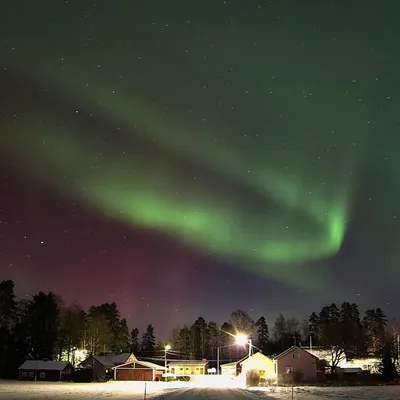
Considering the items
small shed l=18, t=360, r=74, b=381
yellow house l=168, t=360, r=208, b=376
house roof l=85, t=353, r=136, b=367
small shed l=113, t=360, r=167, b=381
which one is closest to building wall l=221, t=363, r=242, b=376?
yellow house l=168, t=360, r=208, b=376

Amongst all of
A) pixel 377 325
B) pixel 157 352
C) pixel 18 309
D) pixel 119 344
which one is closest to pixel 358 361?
pixel 377 325

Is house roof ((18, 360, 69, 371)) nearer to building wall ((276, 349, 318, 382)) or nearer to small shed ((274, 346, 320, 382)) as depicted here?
small shed ((274, 346, 320, 382))

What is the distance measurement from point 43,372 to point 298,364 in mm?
45763

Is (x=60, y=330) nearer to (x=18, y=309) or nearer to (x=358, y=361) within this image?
(x=18, y=309)

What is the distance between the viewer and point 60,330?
384 ft

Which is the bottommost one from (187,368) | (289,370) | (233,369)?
(233,369)

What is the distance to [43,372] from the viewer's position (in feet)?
313

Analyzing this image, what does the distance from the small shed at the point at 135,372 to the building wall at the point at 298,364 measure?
29.6m

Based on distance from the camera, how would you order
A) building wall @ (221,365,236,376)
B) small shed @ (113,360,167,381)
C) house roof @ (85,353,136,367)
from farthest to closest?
building wall @ (221,365,236,376)
small shed @ (113,360,167,381)
house roof @ (85,353,136,367)

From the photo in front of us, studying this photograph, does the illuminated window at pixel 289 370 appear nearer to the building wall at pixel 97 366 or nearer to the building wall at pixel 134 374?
the building wall at pixel 134 374

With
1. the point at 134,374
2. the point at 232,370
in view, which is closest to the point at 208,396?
the point at 134,374

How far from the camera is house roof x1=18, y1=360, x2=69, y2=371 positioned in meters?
95.9

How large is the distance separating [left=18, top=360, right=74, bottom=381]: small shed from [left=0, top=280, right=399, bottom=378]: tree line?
4119 mm

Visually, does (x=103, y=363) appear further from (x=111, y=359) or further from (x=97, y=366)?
(x=111, y=359)
